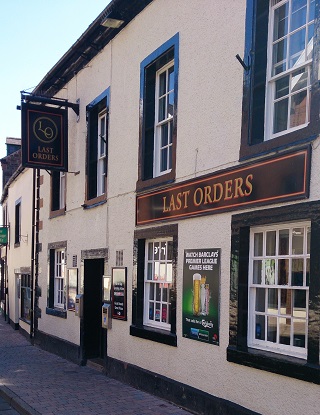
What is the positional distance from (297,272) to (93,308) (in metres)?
6.65

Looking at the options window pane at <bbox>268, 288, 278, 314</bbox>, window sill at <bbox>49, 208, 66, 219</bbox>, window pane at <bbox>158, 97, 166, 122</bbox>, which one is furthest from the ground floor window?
window pane at <bbox>268, 288, 278, 314</bbox>

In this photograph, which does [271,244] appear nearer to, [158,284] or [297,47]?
[297,47]

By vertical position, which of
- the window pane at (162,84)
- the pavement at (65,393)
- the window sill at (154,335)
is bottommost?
the pavement at (65,393)

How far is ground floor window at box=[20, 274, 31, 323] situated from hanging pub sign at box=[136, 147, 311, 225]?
951 cm

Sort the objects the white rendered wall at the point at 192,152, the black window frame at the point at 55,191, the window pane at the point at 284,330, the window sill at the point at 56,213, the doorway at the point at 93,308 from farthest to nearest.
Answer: the black window frame at the point at 55,191, the window sill at the point at 56,213, the doorway at the point at 93,308, the white rendered wall at the point at 192,152, the window pane at the point at 284,330

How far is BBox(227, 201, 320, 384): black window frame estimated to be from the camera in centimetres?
514

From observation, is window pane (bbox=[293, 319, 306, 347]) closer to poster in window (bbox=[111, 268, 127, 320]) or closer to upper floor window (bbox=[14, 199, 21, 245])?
poster in window (bbox=[111, 268, 127, 320])

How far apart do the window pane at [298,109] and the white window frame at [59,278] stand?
8.56 metres

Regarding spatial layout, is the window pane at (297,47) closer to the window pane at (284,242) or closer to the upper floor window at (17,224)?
the window pane at (284,242)

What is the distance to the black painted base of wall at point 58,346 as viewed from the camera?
1157cm

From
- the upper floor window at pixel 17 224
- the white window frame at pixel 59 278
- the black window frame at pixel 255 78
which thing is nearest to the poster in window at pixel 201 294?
the black window frame at pixel 255 78

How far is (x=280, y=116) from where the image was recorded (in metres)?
6.16

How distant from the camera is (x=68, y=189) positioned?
41.4ft

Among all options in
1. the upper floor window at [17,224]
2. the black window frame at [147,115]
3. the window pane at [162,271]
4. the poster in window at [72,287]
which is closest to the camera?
the window pane at [162,271]
